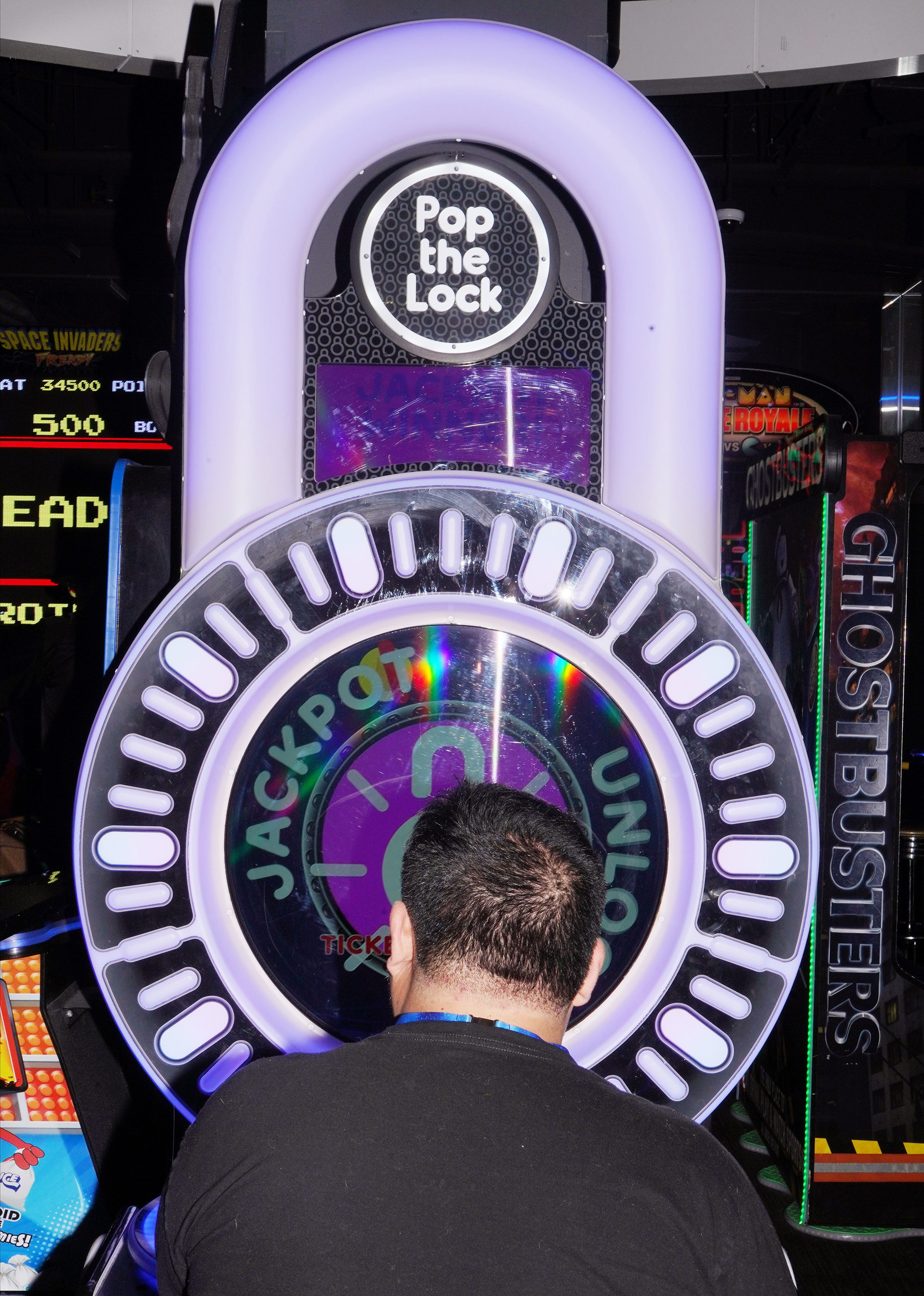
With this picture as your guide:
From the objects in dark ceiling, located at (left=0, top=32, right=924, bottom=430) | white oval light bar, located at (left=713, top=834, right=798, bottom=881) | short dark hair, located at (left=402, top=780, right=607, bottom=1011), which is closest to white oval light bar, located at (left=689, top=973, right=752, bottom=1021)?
white oval light bar, located at (left=713, top=834, right=798, bottom=881)

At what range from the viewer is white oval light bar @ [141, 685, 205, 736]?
1415mm

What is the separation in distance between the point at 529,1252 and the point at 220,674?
0.78 metres

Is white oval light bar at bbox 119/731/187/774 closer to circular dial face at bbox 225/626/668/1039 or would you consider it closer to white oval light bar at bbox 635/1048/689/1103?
circular dial face at bbox 225/626/668/1039

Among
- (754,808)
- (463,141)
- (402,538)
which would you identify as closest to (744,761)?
(754,808)

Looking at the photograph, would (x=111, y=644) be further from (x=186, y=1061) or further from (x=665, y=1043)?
(x=665, y=1043)

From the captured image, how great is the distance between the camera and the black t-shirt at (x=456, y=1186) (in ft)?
2.97

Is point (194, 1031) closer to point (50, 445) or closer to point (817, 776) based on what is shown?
point (817, 776)

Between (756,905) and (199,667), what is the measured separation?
76 centimetres

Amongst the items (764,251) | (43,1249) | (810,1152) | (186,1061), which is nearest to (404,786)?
(186,1061)

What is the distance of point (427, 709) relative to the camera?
4.92ft

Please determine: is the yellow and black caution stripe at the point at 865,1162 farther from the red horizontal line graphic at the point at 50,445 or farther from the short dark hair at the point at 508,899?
the red horizontal line graphic at the point at 50,445

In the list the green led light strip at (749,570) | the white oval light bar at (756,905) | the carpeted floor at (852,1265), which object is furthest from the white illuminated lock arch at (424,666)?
the green led light strip at (749,570)

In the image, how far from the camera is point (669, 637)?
141 centimetres

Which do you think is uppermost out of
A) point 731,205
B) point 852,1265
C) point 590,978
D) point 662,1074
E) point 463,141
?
point 731,205
